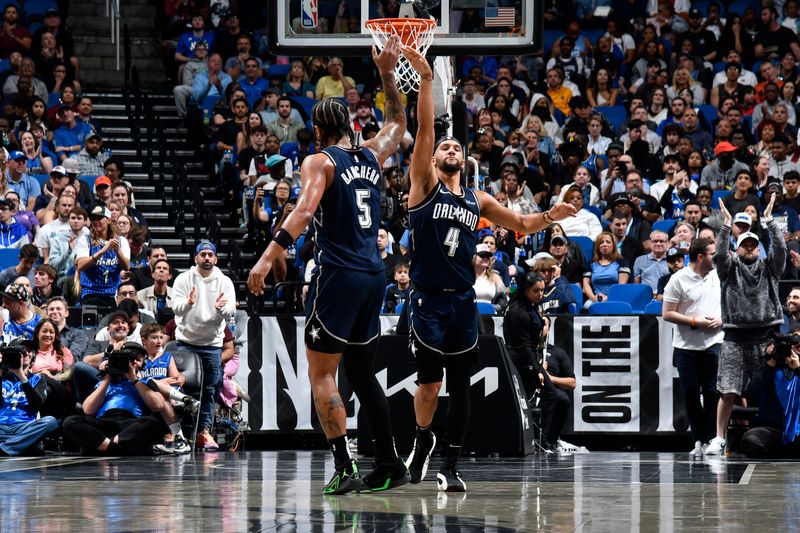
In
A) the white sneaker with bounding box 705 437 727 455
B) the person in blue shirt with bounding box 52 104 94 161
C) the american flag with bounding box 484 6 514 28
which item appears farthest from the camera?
the person in blue shirt with bounding box 52 104 94 161

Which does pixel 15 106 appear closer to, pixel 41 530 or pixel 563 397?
pixel 563 397

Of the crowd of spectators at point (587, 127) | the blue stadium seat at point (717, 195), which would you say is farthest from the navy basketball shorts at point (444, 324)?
the blue stadium seat at point (717, 195)

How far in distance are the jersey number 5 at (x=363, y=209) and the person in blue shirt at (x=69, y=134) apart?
491 inches

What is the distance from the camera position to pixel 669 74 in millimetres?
22188

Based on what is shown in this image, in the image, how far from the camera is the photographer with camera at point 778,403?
11836 millimetres

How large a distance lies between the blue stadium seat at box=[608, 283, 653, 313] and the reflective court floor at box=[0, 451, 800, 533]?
14.3 feet

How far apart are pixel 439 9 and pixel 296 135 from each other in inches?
334

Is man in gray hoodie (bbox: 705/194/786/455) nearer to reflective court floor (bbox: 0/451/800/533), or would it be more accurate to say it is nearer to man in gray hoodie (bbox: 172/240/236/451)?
reflective court floor (bbox: 0/451/800/533)

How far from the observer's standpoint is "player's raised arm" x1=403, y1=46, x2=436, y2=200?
330 inches

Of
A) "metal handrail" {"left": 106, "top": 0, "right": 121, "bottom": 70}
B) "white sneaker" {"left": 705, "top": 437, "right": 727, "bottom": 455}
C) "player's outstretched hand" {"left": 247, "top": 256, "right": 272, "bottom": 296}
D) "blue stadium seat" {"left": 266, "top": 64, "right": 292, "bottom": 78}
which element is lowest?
"white sneaker" {"left": 705, "top": 437, "right": 727, "bottom": 455}

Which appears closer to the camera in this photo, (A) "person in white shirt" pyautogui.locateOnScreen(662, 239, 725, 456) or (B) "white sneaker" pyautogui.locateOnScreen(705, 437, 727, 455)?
(B) "white sneaker" pyautogui.locateOnScreen(705, 437, 727, 455)

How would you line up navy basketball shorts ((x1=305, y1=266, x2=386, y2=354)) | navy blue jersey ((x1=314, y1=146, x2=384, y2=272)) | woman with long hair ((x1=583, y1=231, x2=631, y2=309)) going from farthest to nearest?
woman with long hair ((x1=583, y1=231, x2=631, y2=309)) → navy blue jersey ((x1=314, y1=146, x2=384, y2=272)) → navy basketball shorts ((x1=305, y1=266, x2=386, y2=354))

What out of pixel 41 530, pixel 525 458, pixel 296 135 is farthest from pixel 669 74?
pixel 41 530

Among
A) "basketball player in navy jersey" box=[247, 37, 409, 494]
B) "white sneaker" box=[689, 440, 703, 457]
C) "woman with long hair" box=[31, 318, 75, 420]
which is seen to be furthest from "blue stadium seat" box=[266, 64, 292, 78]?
"basketball player in navy jersey" box=[247, 37, 409, 494]
